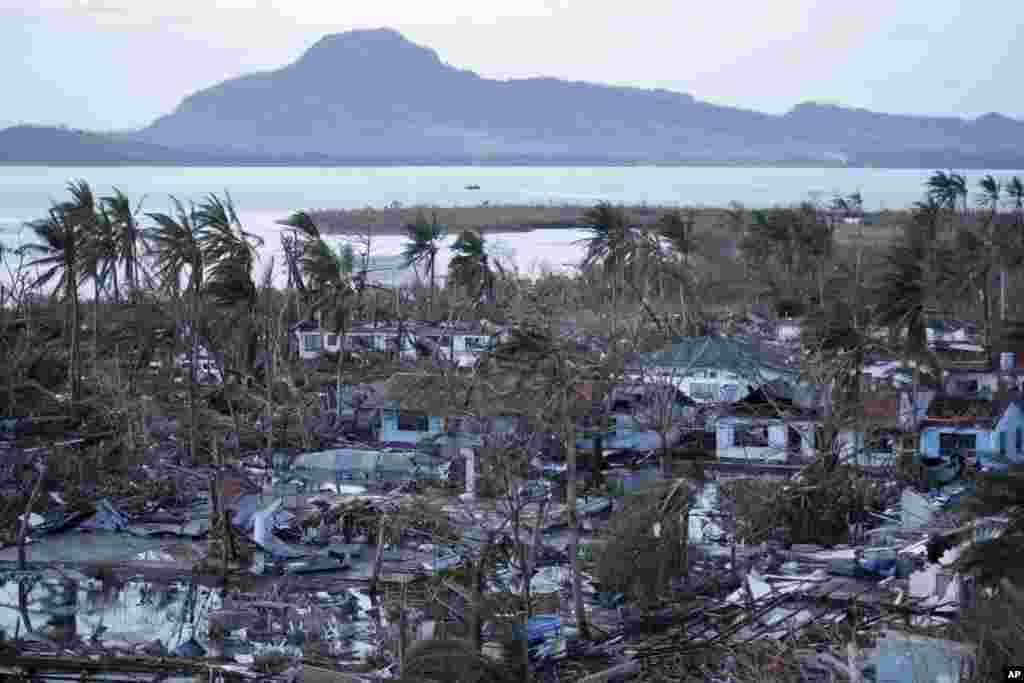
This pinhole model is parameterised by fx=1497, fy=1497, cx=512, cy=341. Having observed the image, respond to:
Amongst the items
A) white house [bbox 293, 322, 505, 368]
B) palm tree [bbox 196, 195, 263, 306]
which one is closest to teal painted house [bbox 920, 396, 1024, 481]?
white house [bbox 293, 322, 505, 368]

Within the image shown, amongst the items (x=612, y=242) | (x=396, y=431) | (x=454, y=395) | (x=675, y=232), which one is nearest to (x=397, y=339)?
(x=612, y=242)

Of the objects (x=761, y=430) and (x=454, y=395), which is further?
(x=761, y=430)

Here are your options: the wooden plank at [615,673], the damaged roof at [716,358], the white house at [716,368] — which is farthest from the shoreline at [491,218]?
the wooden plank at [615,673]

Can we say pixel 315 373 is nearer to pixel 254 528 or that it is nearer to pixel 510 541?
pixel 254 528

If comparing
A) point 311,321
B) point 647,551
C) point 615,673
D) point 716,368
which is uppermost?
point 716,368

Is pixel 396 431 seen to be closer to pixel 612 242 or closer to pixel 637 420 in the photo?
pixel 637 420

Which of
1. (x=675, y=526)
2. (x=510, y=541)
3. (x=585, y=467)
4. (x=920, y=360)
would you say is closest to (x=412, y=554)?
(x=510, y=541)

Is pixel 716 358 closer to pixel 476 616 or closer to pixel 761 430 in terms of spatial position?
pixel 761 430

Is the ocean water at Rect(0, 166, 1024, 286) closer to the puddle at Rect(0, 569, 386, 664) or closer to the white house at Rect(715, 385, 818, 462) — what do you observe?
the white house at Rect(715, 385, 818, 462)

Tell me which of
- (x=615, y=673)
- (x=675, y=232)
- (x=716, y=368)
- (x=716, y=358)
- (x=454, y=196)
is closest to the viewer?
(x=615, y=673)

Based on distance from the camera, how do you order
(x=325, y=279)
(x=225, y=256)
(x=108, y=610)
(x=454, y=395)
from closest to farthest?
(x=108, y=610), (x=454, y=395), (x=225, y=256), (x=325, y=279)

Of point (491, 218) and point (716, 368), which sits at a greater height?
point (716, 368)
